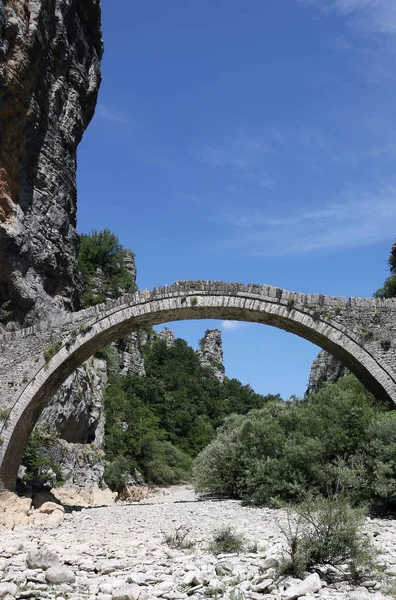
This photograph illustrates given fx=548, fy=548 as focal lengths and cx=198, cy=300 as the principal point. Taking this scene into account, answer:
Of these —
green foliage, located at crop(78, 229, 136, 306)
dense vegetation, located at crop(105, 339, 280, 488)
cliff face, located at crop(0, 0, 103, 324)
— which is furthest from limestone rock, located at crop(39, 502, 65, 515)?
green foliage, located at crop(78, 229, 136, 306)

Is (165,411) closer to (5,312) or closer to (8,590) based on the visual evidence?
(5,312)

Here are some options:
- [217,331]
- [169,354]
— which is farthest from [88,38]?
[217,331]

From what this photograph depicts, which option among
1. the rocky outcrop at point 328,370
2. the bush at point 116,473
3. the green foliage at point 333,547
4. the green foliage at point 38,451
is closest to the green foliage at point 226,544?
the green foliage at point 333,547

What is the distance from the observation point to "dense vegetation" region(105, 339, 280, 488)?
27609mm

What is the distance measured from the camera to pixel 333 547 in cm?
624

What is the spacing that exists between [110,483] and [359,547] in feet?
60.4

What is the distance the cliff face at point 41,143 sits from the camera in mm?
18172

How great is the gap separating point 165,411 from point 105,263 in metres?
13.0

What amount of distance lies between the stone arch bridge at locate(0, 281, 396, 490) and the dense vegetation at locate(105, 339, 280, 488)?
34.9ft

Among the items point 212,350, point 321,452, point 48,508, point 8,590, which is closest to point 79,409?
point 48,508

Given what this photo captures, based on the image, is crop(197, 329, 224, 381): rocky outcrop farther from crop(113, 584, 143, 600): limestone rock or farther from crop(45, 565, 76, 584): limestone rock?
crop(113, 584, 143, 600): limestone rock

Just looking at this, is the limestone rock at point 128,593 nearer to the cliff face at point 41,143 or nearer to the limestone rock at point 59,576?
the limestone rock at point 59,576

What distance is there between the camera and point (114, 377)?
35.1 meters

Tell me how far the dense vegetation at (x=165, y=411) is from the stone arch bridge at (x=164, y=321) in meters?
10.6
